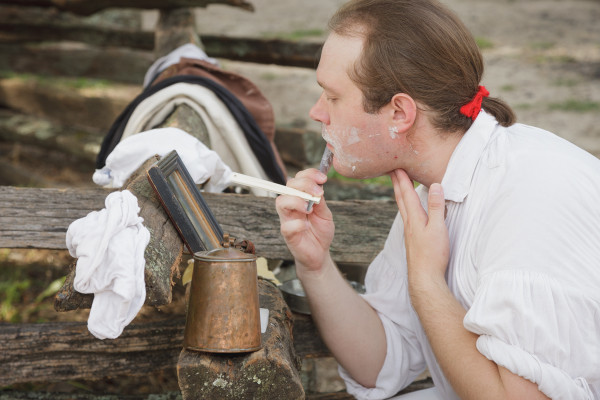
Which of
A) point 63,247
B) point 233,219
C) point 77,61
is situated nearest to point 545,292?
point 233,219

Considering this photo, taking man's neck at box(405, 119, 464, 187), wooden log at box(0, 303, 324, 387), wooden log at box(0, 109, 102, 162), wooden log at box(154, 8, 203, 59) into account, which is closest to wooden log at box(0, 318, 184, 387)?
wooden log at box(0, 303, 324, 387)

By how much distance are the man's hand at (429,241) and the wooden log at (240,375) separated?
0.47 m

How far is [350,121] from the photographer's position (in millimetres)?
2105

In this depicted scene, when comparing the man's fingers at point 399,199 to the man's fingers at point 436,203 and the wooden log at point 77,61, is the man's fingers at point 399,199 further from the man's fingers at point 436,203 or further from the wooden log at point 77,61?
the wooden log at point 77,61

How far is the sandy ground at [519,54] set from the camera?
7.45 m

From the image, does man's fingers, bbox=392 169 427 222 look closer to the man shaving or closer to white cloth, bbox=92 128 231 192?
the man shaving

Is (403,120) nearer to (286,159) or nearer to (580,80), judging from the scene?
(286,159)

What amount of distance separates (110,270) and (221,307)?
0.97 feet

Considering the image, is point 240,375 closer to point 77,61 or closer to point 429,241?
point 429,241

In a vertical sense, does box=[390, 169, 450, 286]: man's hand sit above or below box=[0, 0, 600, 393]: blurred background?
above

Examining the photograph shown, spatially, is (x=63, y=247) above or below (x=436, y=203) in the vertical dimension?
below

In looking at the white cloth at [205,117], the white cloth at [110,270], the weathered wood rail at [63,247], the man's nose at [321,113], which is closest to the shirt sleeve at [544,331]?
the weathered wood rail at [63,247]

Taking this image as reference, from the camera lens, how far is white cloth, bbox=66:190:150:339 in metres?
1.68

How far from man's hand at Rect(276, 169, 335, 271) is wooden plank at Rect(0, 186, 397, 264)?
0.34 m
